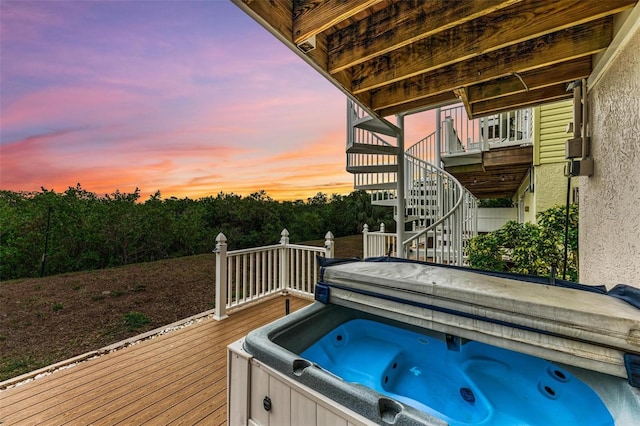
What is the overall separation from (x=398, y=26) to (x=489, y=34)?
65cm

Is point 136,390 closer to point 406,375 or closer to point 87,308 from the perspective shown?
point 406,375

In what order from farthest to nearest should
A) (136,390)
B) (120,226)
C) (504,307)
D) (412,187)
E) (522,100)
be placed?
(120,226), (412,187), (522,100), (136,390), (504,307)

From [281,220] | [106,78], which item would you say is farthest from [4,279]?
[281,220]

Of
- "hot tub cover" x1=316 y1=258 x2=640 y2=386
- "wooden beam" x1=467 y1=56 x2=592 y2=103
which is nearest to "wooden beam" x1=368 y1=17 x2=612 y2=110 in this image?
"wooden beam" x1=467 y1=56 x2=592 y2=103

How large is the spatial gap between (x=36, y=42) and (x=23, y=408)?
4301 mm

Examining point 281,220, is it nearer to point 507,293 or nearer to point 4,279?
point 4,279

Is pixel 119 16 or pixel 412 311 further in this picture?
pixel 119 16

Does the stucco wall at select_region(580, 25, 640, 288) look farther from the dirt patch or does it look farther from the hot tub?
the dirt patch

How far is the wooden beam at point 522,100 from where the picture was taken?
2801 mm

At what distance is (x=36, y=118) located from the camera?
429 centimetres

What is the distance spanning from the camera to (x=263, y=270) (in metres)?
4.17

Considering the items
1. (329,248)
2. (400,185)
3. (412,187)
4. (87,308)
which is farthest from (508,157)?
(87,308)

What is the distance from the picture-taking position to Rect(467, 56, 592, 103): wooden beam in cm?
233

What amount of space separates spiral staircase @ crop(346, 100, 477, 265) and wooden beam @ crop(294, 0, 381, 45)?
186 centimetres
